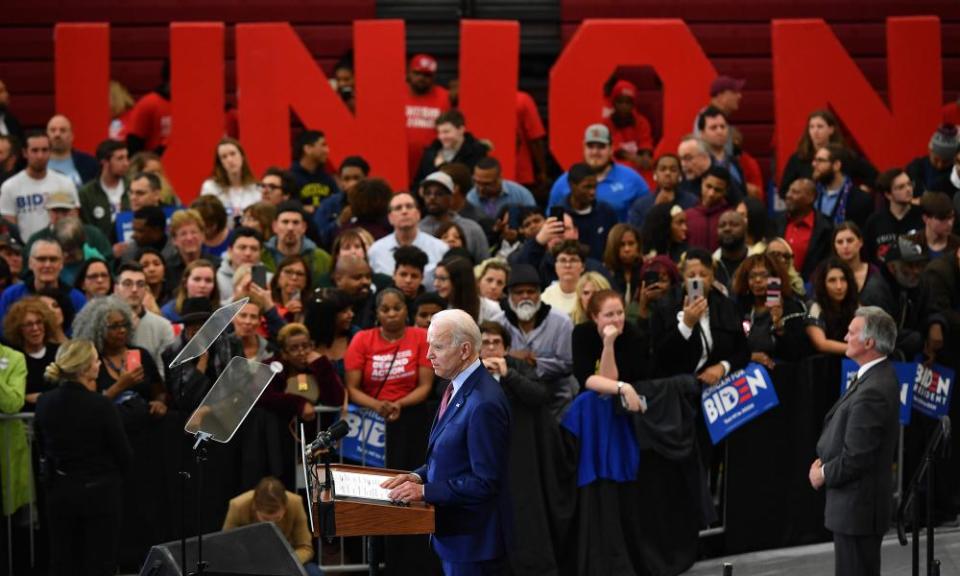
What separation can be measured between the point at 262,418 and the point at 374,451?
74 cm

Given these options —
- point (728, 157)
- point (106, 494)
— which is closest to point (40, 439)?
point (106, 494)

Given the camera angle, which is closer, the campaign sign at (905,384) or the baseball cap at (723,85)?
the campaign sign at (905,384)

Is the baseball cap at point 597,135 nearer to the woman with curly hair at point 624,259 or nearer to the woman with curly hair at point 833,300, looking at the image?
the woman with curly hair at point 624,259

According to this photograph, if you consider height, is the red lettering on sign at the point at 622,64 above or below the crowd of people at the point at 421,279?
above

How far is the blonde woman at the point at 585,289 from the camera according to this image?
439 inches

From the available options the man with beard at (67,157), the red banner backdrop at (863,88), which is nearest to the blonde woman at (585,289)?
the man with beard at (67,157)

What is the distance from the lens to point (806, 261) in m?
13.2

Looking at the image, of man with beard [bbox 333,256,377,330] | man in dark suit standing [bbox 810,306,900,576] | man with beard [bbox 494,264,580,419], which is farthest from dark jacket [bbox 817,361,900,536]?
man with beard [bbox 333,256,377,330]

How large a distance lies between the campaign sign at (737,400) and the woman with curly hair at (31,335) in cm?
426

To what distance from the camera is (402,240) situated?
12586 millimetres

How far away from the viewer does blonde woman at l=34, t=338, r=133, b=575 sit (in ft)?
32.3

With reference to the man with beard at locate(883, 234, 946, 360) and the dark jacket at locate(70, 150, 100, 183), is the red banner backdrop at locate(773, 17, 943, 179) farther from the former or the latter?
the dark jacket at locate(70, 150, 100, 183)

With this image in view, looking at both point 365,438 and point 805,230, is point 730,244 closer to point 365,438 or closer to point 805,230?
point 805,230

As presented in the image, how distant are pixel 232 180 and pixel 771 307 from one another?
499 centimetres
